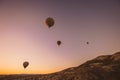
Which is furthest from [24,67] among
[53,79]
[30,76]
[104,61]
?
[104,61]

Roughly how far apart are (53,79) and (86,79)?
4041mm

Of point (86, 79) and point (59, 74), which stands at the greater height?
point (59, 74)

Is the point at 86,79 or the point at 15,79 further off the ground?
the point at 15,79

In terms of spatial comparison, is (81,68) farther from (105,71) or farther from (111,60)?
(111,60)

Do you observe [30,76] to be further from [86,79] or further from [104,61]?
[104,61]

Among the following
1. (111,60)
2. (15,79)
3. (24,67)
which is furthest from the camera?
(111,60)

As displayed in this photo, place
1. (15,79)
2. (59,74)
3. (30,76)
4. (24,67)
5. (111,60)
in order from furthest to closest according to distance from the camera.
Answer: (111,60) → (15,79) → (30,76) → (59,74) → (24,67)

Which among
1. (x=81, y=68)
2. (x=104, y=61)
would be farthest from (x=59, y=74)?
(x=104, y=61)

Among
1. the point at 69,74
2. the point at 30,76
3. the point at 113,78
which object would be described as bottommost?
the point at 113,78

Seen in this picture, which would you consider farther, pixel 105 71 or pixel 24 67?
pixel 105 71

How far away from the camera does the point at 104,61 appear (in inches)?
1437

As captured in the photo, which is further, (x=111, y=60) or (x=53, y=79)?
(x=111, y=60)

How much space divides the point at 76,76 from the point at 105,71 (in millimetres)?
4779

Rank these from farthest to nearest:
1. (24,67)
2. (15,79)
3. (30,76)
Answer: (15,79) → (30,76) → (24,67)
